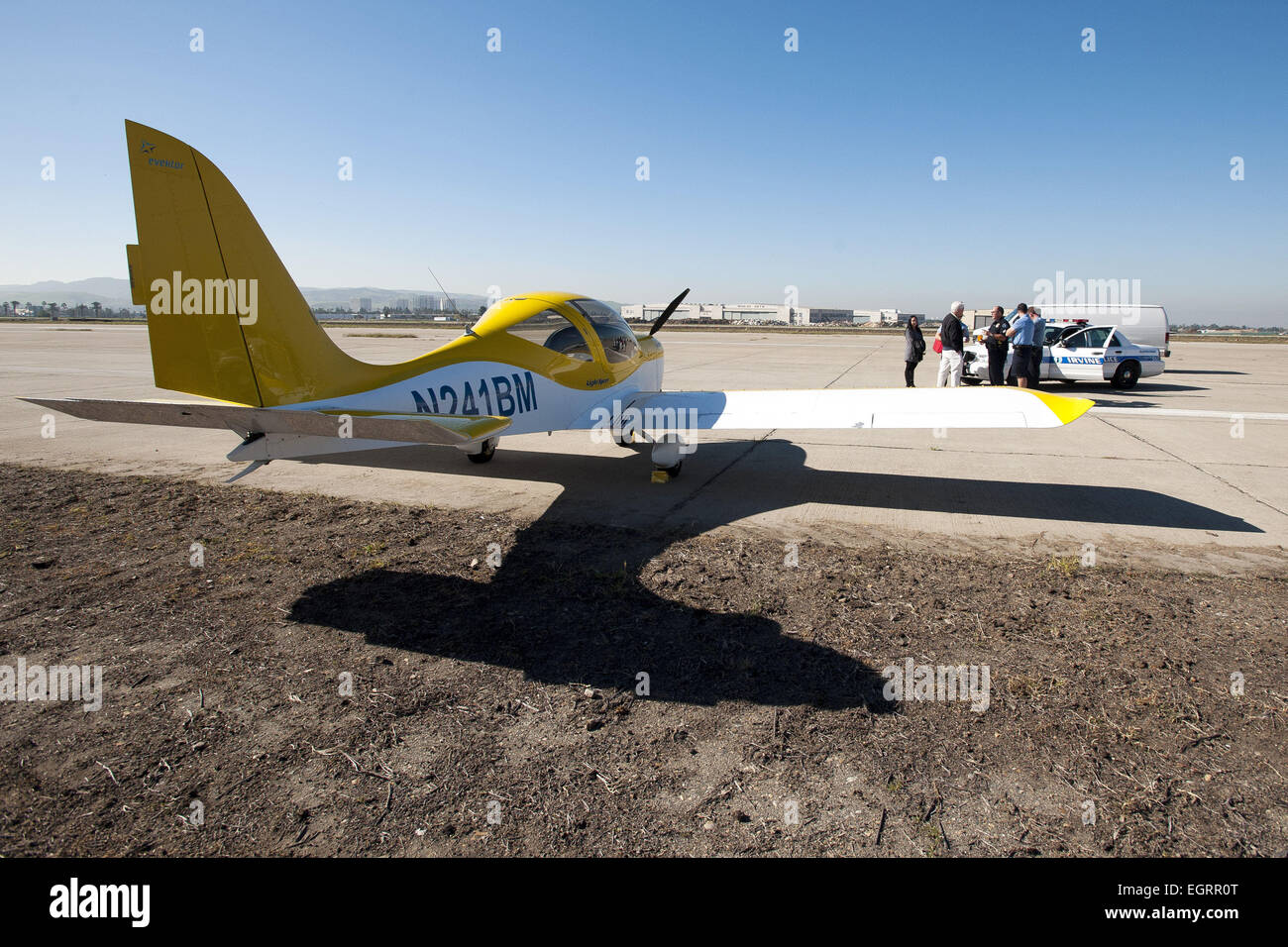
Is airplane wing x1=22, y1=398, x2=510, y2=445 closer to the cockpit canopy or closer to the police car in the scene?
the cockpit canopy

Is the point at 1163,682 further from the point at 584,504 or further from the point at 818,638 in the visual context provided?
the point at 584,504

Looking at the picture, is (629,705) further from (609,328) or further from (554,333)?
(609,328)

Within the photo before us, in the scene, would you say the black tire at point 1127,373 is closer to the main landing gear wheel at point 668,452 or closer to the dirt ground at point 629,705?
the dirt ground at point 629,705

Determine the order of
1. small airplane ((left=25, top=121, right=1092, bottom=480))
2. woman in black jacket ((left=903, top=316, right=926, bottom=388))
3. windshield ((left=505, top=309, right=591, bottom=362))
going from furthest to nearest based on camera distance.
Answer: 1. woman in black jacket ((left=903, top=316, right=926, bottom=388))
2. windshield ((left=505, top=309, right=591, bottom=362))
3. small airplane ((left=25, top=121, right=1092, bottom=480))

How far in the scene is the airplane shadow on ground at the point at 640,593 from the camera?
4.07 metres

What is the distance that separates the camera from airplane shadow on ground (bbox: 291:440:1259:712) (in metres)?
4.07

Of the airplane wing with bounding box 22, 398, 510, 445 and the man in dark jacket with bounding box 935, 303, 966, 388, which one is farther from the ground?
the man in dark jacket with bounding box 935, 303, 966, 388

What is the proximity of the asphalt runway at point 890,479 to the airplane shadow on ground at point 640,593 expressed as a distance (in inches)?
2.2

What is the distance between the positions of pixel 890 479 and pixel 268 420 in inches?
286

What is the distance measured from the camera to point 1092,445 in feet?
35.8

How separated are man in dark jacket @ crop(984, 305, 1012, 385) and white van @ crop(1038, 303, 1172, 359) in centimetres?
794

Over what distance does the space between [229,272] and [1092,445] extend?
12055 mm

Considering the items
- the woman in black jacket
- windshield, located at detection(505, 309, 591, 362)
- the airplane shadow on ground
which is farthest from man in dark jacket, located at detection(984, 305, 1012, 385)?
windshield, located at detection(505, 309, 591, 362)

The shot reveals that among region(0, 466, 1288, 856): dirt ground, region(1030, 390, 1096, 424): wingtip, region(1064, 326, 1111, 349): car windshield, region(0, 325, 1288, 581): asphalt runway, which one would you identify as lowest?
region(0, 466, 1288, 856): dirt ground
